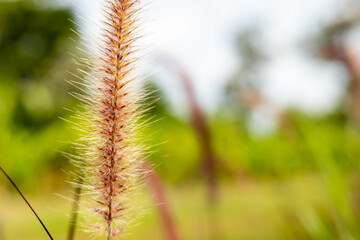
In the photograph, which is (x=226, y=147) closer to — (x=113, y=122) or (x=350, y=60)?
(x=350, y=60)

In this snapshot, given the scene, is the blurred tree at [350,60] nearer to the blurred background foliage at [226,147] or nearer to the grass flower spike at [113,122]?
the blurred background foliage at [226,147]

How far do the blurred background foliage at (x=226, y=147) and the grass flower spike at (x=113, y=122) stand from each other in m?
0.05

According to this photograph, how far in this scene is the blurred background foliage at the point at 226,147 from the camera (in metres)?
1.52

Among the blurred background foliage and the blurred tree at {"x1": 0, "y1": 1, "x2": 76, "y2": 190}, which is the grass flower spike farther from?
the blurred tree at {"x1": 0, "y1": 1, "x2": 76, "y2": 190}

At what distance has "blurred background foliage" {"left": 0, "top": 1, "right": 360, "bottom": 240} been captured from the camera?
1.52 m

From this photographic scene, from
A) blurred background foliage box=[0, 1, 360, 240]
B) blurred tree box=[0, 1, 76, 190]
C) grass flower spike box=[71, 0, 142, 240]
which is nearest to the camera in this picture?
grass flower spike box=[71, 0, 142, 240]

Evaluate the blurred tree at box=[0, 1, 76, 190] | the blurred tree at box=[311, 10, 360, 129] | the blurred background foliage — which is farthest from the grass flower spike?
the blurred tree at box=[0, 1, 76, 190]

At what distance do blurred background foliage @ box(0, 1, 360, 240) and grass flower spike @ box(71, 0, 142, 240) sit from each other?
5 centimetres

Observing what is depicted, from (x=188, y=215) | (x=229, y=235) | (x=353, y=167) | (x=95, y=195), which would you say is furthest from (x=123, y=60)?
(x=188, y=215)

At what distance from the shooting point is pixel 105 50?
0.66 meters

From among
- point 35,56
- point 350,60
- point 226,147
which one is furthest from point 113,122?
point 35,56

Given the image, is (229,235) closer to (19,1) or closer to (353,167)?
(353,167)

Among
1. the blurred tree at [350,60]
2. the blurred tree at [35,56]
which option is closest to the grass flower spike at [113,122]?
the blurred tree at [350,60]

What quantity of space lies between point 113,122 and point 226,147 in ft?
3.05
